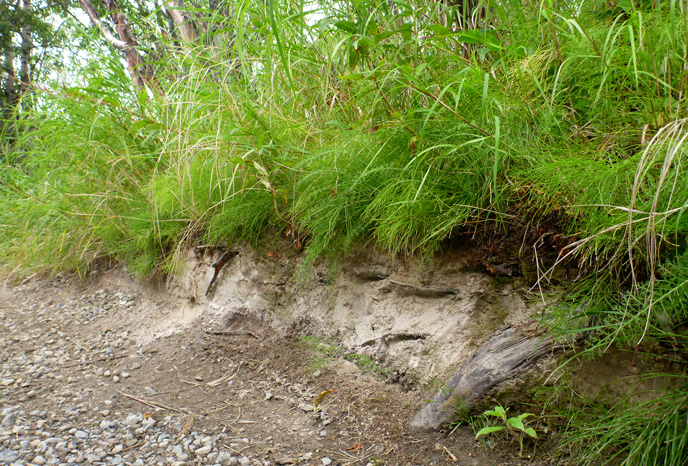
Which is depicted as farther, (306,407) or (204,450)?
(306,407)

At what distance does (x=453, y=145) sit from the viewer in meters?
1.52

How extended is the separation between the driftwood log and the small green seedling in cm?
10

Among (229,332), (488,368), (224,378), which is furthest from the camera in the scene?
(229,332)

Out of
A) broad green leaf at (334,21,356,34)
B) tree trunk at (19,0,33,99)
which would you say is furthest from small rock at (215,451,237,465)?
tree trunk at (19,0,33,99)

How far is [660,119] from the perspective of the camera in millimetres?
1354

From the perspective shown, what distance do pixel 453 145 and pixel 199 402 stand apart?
1.50 metres

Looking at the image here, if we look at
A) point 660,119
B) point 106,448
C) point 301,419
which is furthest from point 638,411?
point 106,448

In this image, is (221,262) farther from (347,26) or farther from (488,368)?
(488,368)

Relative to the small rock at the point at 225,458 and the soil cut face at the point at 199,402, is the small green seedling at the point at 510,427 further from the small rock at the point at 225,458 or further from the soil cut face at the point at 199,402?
the small rock at the point at 225,458

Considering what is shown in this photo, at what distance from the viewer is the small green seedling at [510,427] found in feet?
4.28

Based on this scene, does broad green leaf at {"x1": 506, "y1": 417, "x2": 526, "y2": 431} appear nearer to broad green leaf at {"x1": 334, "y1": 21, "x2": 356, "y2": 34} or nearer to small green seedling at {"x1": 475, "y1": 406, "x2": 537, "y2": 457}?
small green seedling at {"x1": 475, "y1": 406, "x2": 537, "y2": 457}

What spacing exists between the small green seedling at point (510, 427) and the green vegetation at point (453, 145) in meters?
0.14

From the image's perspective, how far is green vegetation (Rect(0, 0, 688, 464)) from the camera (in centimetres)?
125

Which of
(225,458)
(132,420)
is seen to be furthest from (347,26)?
(132,420)
